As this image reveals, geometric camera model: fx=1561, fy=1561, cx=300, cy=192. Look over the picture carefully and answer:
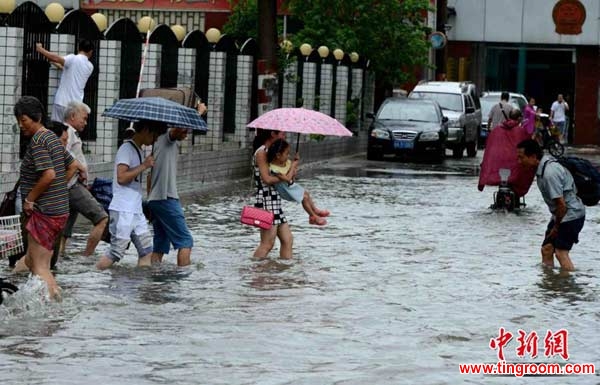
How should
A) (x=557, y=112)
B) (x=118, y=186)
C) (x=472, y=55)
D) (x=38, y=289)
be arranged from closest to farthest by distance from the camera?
1. (x=38, y=289)
2. (x=118, y=186)
3. (x=557, y=112)
4. (x=472, y=55)

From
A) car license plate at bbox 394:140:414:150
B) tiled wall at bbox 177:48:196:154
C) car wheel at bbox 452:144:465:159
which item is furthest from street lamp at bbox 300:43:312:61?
tiled wall at bbox 177:48:196:154

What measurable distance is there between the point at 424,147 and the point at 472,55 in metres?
25.3

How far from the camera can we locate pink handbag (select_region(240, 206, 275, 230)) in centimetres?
1484

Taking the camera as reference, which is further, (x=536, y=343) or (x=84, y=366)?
(x=536, y=343)

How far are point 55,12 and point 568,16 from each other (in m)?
37.9

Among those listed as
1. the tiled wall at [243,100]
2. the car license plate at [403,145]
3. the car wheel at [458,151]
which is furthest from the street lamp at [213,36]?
the car wheel at [458,151]

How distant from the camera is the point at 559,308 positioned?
12477 millimetres

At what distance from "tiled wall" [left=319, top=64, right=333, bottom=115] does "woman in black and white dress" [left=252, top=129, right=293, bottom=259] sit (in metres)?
21.5

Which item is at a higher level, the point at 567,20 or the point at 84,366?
the point at 567,20

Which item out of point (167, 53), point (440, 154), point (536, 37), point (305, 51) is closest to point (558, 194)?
point (167, 53)

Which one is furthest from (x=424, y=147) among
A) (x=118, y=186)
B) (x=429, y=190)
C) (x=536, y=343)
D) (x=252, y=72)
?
(x=536, y=343)

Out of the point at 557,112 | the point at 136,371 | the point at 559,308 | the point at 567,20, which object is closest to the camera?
the point at 136,371

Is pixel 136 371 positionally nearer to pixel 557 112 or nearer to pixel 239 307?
pixel 239 307

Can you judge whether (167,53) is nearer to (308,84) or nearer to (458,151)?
(308,84)
